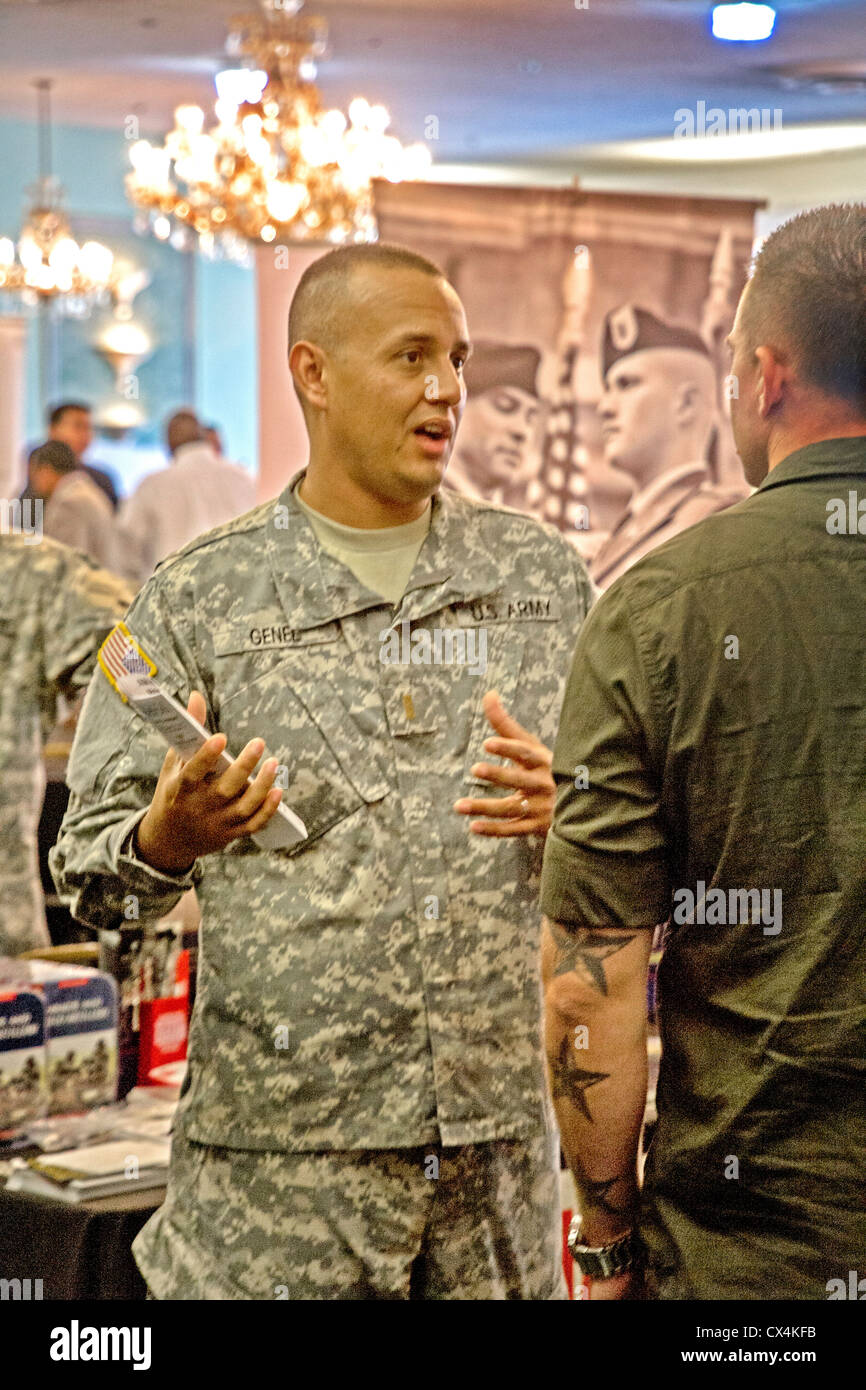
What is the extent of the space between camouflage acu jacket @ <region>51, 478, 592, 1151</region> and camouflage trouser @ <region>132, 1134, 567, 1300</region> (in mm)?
34

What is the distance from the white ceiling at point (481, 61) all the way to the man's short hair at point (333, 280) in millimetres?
5201

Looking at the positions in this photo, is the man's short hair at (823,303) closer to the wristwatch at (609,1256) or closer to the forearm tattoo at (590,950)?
the forearm tattoo at (590,950)

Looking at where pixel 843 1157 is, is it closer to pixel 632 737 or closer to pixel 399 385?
pixel 632 737

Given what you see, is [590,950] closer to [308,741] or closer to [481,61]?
[308,741]

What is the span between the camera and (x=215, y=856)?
1.76 m

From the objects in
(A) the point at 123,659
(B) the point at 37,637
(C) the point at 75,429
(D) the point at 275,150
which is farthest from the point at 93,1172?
(C) the point at 75,429

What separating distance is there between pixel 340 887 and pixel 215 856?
0.49ft

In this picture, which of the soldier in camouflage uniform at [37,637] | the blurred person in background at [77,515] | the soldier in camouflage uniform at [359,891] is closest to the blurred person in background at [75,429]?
the blurred person in background at [77,515]

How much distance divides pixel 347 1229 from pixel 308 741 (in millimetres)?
512

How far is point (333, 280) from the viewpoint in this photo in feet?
6.06

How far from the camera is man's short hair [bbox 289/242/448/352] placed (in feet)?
6.00

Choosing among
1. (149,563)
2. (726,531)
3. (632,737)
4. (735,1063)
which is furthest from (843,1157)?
(149,563)

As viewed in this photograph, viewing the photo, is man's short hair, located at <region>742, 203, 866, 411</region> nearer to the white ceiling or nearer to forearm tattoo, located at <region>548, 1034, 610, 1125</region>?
forearm tattoo, located at <region>548, 1034, 610, 1125</region>

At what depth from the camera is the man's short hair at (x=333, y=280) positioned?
1828 mm
